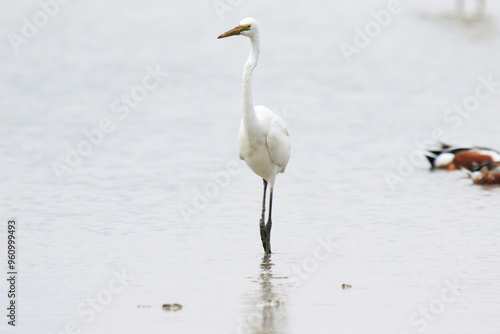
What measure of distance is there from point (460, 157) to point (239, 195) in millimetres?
3726

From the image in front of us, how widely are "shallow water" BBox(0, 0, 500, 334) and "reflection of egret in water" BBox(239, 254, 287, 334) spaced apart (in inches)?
0.9

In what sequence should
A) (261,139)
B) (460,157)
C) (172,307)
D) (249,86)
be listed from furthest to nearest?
(460,157)
(261,139)
(249,86)
(172,307)

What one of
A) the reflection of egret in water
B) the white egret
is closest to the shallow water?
the reflection of egret in water

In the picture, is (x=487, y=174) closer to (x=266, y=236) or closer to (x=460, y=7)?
(x=266, y=236)

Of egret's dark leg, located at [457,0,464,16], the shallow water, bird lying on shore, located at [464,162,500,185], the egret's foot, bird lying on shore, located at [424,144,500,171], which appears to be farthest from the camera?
egret's dark leg, located at [457,0,464,16]

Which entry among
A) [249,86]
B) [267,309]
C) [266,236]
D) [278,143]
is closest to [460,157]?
[278,143]

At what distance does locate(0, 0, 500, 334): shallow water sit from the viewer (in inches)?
262

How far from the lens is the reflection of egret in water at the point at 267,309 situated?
6113 mm

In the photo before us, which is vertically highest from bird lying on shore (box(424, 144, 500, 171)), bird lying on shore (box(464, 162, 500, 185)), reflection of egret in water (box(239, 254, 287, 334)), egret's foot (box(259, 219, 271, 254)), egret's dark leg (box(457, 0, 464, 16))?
egret's dark leg (box(457, 0, 464, 16))

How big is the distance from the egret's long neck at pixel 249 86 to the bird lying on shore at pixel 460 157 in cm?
543

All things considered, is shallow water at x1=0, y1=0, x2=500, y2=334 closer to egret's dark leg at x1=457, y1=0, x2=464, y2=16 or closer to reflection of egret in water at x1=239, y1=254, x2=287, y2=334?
reflection of egret in water at x1=239, y1=254, x2=287, y2=334

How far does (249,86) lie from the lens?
784 centimetres

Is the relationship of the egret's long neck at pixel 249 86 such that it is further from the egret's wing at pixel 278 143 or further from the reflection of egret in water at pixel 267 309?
the reflection of egret in water at pixel 267 309

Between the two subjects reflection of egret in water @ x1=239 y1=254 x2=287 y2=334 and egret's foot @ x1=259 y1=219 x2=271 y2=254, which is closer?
reflection of egret in water @ x1=239 y1=254 x2=287 y2=334
